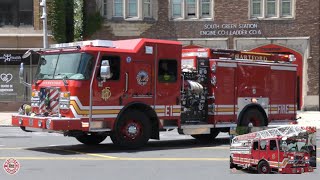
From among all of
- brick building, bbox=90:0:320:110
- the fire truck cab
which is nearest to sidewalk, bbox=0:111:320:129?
brick building, bbox=90:0:320:110

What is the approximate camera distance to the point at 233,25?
31.8 metres

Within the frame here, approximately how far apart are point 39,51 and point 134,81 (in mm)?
2512

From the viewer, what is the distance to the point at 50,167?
9.54m

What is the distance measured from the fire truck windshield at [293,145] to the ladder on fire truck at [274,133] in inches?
2.4

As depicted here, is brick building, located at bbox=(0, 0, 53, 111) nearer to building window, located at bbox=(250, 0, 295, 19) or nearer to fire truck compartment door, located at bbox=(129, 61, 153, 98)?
building window, located at bbox=(250, 0, 295, 19)

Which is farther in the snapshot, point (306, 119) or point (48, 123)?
point (306, 119)

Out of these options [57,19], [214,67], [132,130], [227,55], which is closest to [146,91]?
[132,130]

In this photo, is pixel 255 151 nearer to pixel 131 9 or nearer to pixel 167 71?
pixel 167 71

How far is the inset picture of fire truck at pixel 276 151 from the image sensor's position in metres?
4.57

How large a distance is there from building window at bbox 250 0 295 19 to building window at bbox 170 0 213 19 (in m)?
2.62

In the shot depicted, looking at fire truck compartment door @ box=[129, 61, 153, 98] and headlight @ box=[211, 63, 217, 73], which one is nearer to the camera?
fire truck compartment door @ box=[129, 61, 153, 98]

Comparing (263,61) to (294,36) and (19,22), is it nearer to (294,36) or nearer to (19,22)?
(294,36)

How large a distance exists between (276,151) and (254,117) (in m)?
10.1

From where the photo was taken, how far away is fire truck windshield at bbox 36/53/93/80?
11664 millimetres
